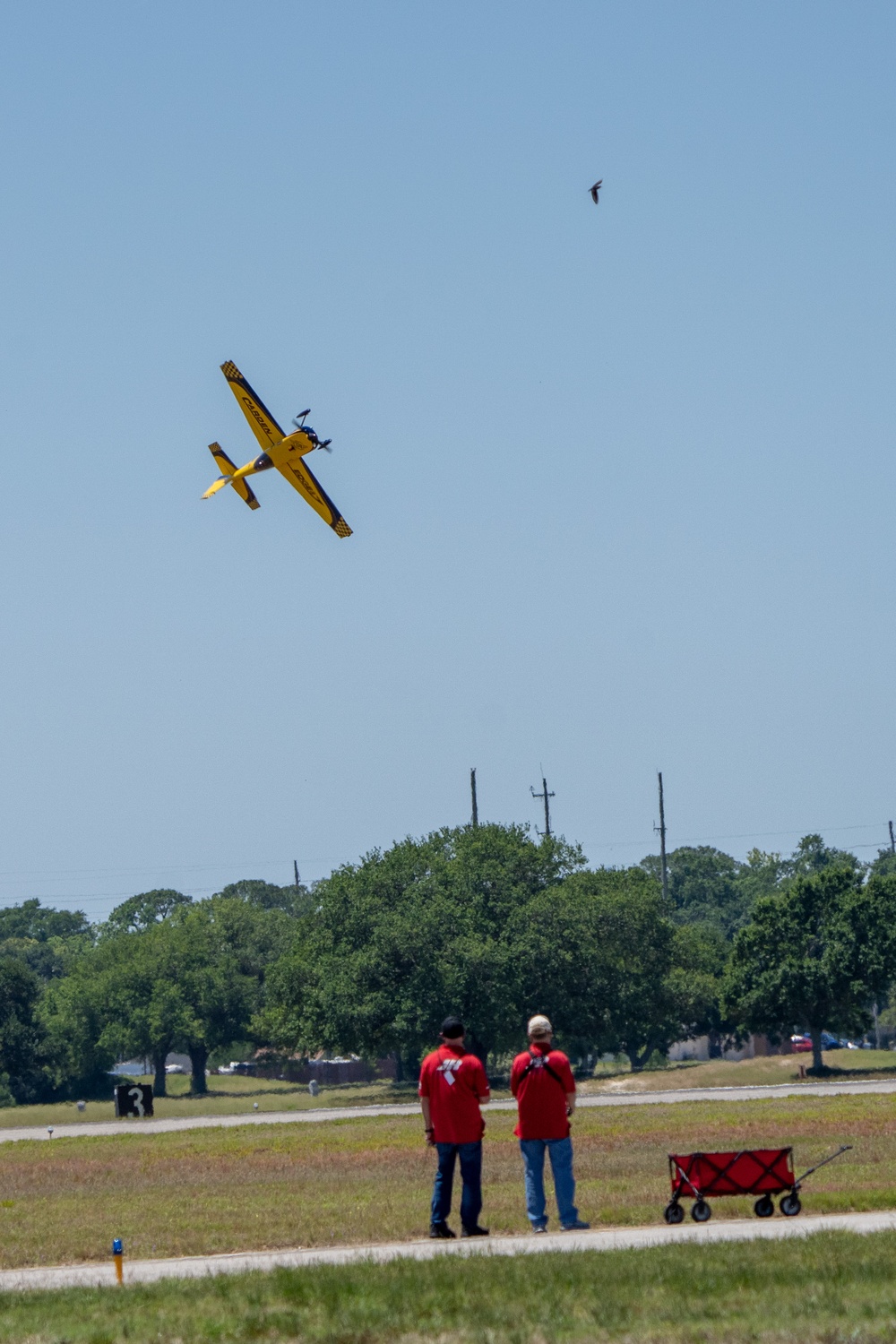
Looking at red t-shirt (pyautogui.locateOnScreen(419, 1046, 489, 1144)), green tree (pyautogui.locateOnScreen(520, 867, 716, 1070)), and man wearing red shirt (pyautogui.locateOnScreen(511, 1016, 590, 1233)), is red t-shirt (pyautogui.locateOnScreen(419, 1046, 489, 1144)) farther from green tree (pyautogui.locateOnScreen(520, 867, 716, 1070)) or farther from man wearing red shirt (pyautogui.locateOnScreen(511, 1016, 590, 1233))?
green tree (pyautogui.locateOnScreen(520, 867, 716, 1070))

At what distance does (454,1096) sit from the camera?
50.1ft

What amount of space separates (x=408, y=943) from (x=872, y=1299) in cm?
6293

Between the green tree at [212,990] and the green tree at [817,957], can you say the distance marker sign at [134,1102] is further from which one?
the green tree at [212,990]

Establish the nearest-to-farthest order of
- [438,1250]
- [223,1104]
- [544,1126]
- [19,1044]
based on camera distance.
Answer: [438,1250] < [544,1126] < [223,1104] < [19,1044]

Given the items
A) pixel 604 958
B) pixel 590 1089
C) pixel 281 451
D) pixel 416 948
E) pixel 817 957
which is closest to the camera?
pixel 281 451

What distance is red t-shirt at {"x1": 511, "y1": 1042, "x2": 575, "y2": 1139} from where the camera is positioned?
15414 mm

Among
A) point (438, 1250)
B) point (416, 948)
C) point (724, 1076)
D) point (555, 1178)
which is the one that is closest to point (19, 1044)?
point (416, 948)

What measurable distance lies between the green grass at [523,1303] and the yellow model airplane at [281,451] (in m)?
39.6

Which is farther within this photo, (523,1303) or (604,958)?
(604,958)

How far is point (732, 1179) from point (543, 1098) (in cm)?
206

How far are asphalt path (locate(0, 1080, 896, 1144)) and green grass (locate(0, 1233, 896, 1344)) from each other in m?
35.3

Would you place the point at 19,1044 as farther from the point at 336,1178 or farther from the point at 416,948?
the point at 336,1178

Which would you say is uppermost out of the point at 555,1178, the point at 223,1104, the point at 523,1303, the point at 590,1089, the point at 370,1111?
the point at 555,1178

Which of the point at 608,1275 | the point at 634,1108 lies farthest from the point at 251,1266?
the point at 634,1108
